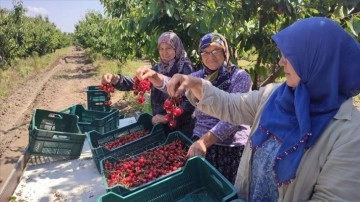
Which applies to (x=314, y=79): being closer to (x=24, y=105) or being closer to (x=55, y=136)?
(x=55, y=136)

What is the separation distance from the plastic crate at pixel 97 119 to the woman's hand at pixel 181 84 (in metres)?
2.41

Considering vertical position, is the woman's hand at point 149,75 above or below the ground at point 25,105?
above

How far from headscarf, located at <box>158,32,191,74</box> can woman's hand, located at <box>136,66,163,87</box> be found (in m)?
0.48

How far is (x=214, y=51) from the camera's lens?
7.33 feet

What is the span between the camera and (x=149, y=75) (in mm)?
2262

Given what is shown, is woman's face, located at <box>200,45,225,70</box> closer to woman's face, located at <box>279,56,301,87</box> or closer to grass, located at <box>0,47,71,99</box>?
woman's face, located at <box>279,56,301,87</box>

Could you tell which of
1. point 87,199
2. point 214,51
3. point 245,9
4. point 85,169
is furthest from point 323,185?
point 85,169

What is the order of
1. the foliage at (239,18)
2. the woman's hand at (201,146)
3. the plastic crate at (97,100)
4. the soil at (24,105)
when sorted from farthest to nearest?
the soil at (24,105) → the plastic crate at (97,100) → the foliage at (239,18) → the woman's hand at (201,146)

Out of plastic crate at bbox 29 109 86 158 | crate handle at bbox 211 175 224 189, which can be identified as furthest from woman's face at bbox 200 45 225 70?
plastic crate at bbox 29 109 86 158

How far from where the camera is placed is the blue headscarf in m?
1.20

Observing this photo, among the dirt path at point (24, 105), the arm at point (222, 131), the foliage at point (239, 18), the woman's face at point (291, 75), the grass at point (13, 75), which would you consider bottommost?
the dirt path at point (24, 105)

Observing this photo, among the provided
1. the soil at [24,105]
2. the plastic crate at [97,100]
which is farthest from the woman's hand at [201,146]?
the soil at [24,105]

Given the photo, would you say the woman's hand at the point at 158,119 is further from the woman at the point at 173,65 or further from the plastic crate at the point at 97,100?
the plastic crate at the point at 97,100

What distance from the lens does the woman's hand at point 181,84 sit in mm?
1677
